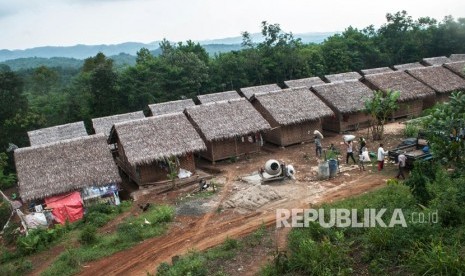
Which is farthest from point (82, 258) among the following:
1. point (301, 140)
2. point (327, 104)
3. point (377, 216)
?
point (327, 104)

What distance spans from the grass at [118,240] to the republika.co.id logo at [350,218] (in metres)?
4.00

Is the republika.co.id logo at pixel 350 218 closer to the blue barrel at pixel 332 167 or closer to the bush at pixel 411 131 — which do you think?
the blue barrel at pixel 332 167

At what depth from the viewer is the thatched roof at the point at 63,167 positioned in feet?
52.5

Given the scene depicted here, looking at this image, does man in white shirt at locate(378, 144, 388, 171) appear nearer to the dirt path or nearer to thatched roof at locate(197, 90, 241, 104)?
the dirt path

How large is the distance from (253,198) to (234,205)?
2.41ft

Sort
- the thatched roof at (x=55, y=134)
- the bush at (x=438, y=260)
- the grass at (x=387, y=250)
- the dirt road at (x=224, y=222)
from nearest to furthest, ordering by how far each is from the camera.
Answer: the bush at (x=438, y=260) → the grass at (x=387, y=250) → the dirt road at (x=224, y=222) → the thatched roof at (x=55, y=134)

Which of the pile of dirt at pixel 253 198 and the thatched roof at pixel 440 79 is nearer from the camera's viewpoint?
the pile of dirt at pixel 253 198

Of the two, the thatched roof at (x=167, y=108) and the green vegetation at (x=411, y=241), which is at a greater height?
the thatched roof at (x=167, y=108)

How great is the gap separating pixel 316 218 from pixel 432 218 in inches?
126

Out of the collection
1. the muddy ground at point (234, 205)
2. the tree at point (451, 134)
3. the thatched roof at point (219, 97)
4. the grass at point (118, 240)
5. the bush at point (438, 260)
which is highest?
the tree at point (451, 134)

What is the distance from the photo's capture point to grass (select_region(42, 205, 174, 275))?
36.2 ft

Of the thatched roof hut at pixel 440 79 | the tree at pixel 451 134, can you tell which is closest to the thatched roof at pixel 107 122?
the thatched roof hut at pixel 440 79

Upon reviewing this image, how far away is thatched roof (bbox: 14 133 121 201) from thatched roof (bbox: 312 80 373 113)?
13.4 meters

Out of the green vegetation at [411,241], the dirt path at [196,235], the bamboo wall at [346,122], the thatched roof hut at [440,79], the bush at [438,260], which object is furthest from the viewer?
the thatched roof hut at [440,79]
